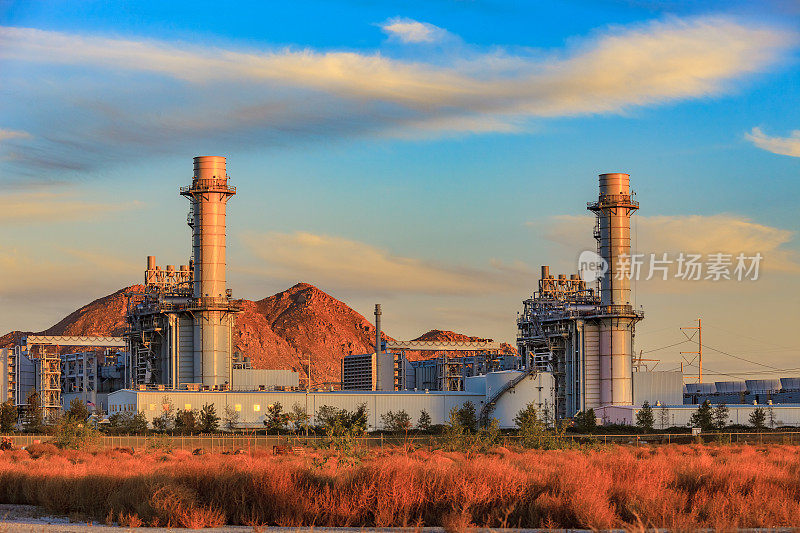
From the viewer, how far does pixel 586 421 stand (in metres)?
96.9

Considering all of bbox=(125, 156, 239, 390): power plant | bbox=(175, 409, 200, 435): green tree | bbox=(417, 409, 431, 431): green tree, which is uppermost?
bbox=(125, 156, 239, 390): power plant

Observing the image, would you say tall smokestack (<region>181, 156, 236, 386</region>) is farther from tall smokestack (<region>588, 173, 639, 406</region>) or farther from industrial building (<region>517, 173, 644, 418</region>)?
tall smokestack (<region>588, 173, 639, 406</region>)

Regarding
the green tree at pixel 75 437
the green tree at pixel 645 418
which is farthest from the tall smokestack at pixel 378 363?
the green tree at pixel 75 437

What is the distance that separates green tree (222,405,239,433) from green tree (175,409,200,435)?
2.84 meters

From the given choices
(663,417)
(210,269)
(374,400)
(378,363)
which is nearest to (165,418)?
(210,269)

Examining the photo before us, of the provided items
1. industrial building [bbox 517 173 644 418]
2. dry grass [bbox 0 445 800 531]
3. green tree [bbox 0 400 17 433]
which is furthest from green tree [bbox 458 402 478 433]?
dry grass [bbox 0 445 800 531]

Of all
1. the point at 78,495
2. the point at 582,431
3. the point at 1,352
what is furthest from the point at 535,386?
the point at 78,495

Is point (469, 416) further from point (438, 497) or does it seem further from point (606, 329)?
point (438, 497)

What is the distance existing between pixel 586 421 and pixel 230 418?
1224 inches

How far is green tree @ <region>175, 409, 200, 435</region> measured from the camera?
91.6m

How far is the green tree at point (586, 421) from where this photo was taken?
95.2m

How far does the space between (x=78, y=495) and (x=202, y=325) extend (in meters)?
74.3

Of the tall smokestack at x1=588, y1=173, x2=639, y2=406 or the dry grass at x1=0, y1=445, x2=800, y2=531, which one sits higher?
the tall smokestack at x1=588, y1=173, x2=639, y2=406

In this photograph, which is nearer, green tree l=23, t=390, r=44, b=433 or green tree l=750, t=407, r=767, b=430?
green tree l=23, t=390, r=44, b=433
